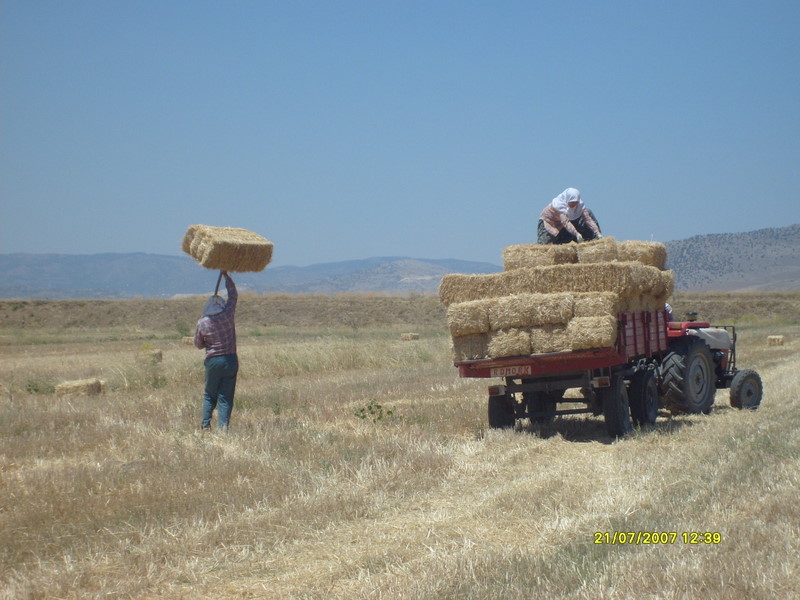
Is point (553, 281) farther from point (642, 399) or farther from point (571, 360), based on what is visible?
point (642, 399)

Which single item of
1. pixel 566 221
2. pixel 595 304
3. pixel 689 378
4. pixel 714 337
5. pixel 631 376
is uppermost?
pixel 566 221

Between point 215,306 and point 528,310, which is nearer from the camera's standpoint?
point 528,310

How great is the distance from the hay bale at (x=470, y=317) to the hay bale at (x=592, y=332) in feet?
3.40

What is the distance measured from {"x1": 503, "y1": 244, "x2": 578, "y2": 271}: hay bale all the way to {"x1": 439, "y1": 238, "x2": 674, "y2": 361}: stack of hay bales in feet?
0.04

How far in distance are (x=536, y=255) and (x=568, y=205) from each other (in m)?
1.84

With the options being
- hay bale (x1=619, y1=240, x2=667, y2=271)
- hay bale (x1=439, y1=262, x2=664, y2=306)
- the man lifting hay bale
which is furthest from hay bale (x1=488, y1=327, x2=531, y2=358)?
the man lifting hay bale

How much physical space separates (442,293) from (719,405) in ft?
19.1

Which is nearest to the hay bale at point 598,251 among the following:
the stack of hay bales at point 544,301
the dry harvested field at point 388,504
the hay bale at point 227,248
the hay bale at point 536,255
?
the stack of hay bales at point 544,301

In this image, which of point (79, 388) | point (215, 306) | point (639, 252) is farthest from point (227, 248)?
point (79, 388)

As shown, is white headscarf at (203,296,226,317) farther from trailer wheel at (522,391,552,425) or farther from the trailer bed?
trailer wheel at (522,391,552,425)

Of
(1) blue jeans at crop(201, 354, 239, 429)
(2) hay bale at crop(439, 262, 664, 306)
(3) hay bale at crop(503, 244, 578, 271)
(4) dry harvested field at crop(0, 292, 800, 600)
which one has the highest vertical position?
(3) hay bale at crop(503, 244, 578, 271)

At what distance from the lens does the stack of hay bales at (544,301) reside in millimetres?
9688

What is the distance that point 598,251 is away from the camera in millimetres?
10812

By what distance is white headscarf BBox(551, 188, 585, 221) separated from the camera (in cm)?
1227
